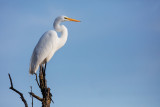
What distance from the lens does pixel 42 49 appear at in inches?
335

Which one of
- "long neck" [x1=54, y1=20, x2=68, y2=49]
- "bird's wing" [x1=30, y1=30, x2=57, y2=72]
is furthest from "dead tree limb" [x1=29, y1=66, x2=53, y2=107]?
"long neck" [x1=54, y1=20, x2=68, y2=49]

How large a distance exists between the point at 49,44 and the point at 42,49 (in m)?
0.31

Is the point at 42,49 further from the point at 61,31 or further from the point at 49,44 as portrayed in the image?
the point at 61,31

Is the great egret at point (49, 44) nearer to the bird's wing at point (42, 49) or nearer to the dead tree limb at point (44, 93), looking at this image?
the bird's wing at point (42, 49)

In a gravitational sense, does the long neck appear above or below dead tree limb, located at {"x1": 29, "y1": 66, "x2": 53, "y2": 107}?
above

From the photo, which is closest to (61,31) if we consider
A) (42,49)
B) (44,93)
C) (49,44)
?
(49,44)

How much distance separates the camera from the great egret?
8.38 m

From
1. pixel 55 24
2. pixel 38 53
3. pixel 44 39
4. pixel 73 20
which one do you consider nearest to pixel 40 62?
pixel 38 53

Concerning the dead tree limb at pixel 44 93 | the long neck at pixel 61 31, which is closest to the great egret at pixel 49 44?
the long neck at pixel 61 31

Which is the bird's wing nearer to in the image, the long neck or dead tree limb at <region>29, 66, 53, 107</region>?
the long neck

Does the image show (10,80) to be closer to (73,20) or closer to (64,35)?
(64,35)

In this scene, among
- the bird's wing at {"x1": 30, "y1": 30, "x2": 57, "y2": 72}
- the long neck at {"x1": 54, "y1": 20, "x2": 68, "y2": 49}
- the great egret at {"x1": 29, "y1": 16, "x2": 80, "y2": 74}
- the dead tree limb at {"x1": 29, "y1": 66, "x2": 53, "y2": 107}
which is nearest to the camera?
the dead tree limb at {"x1": 29, "y1": 66, "x2": 53, "y2": 107}

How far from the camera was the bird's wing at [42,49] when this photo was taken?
8234 millimetres

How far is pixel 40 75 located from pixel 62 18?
2.51 meters
